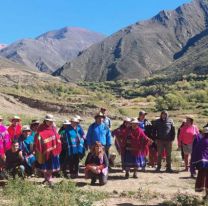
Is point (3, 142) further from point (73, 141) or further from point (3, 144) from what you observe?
point (73, 141)

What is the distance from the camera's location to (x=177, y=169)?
1580 centimetres

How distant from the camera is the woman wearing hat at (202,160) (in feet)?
34.1

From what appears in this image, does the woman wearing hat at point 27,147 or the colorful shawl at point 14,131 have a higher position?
the colorful shawl at point 14,131

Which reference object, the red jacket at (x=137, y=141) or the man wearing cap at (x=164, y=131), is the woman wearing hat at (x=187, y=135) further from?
the red jacket at (x=137, y=141)

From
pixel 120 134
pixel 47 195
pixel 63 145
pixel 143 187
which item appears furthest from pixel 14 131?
pixel 47 195

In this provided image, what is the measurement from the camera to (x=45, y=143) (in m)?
11.7

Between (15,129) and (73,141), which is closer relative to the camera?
(73,141)

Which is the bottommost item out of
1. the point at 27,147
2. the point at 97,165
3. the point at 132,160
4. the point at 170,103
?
the point at 97,165

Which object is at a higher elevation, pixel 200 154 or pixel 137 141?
pixel 137 141

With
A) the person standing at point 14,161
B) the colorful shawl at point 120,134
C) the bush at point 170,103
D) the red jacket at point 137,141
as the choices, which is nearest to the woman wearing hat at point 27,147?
the person standing at point 14,161

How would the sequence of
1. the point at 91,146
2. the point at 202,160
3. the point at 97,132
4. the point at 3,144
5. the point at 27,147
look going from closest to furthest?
the point at 202,160
the point at 3,144
the point at 27,147
the point at 91,146
the point at 97,132

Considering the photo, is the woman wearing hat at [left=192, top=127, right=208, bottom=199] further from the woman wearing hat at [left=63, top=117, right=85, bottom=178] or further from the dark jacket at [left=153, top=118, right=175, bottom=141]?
the dark jacket at [left=153, top=118, right=175, bottom=141]

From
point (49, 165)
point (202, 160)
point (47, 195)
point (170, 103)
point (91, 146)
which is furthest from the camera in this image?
point (170, 103)

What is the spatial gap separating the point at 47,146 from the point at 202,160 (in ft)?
11.7
